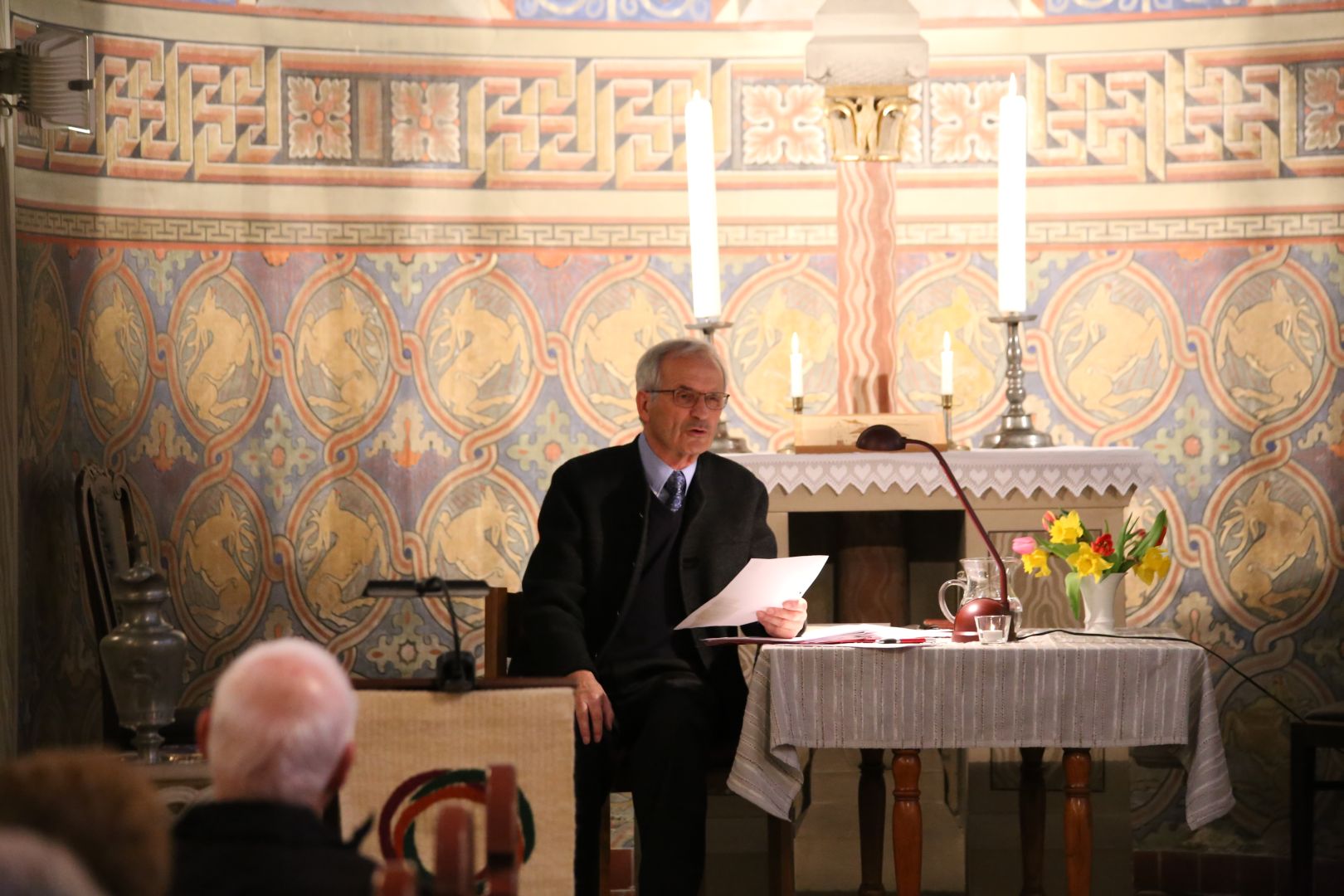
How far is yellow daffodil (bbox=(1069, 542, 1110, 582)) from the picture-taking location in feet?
14.2

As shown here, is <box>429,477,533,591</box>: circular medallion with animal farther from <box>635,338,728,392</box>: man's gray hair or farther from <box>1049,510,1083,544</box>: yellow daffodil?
<box>1049,510,1083,544</box>: yellow daffodil

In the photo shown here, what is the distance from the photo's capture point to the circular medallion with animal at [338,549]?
621 centimetres

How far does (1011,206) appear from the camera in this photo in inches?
213

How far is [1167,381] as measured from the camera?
6.21m

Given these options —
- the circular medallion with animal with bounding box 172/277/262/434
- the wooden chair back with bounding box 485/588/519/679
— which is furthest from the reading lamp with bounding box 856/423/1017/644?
the circular medallion with animal with bounding box 172/277/262/434

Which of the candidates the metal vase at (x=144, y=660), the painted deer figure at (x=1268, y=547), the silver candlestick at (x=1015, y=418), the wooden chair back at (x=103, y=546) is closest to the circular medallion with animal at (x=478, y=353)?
the wooden chair back at (x=103, y=546)

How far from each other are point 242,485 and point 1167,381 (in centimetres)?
338

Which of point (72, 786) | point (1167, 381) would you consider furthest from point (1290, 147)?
point (72, 786)

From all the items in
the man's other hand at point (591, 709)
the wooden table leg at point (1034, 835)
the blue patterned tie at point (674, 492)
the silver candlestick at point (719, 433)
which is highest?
the silver candlestick at point (719, 433)

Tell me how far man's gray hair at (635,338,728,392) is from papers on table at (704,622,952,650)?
72 cm

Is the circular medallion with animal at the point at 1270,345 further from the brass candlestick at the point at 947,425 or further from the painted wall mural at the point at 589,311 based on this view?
the brass candlestick at the point at 947,425

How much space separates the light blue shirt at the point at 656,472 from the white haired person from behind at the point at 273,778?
2.35 meters

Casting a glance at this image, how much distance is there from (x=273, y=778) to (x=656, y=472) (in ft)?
8.16

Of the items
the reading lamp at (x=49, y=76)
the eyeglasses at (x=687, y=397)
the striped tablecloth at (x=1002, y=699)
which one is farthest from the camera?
the reading lamp at (x=49, y=76)
